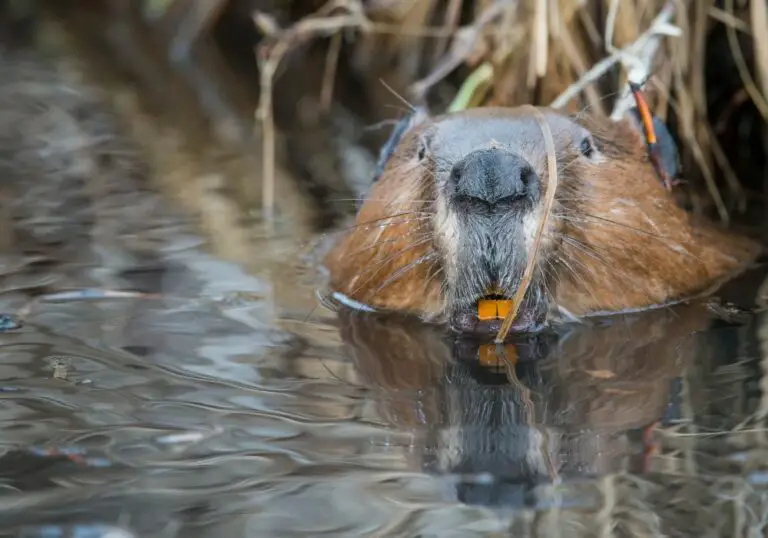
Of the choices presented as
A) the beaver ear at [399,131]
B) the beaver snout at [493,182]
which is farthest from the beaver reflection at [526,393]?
the beaver ear at [399,131]

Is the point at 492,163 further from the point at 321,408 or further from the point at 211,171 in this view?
the point at 211,171

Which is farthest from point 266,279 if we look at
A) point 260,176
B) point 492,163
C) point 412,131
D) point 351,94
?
point 351,94

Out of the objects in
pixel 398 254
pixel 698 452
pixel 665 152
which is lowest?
pixel 698 452

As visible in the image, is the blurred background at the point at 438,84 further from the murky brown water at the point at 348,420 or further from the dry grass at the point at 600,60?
the murky brown water at the point at 348,420

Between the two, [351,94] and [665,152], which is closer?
[665,152]

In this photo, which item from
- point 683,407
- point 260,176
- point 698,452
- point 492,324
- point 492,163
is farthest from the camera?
point 260,176

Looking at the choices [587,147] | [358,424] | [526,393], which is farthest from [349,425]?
[587,147]

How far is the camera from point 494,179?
213cm

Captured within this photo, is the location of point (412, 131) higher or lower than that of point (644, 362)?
higher

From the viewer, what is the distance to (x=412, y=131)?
2865 millimetres

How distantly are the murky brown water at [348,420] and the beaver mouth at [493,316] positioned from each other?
0.05 metres

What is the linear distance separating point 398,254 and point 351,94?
328 centimetres

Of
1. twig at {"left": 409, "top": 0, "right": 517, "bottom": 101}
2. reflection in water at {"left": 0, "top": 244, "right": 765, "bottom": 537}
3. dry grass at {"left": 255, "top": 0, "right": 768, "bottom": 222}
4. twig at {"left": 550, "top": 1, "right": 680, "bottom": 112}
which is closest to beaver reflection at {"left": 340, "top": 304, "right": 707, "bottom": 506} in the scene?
reflection in water at {"left": 0, "top": 244, "right": 765, "bottom": 537}

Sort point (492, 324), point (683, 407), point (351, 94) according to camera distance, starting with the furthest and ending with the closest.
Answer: point (351, 94)
point (492, 324)
point (683, 407)
